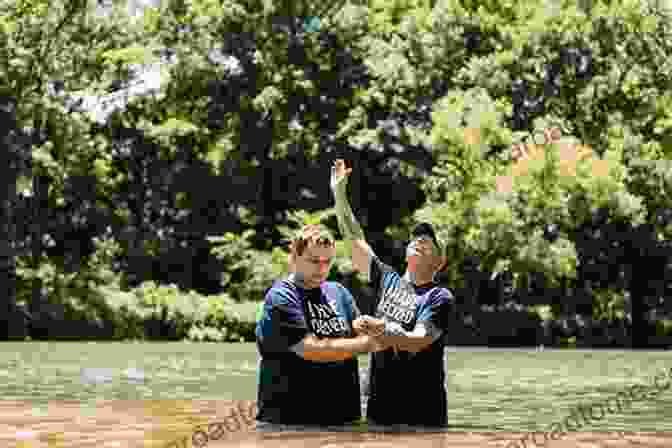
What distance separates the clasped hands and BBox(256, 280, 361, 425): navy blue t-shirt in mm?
312

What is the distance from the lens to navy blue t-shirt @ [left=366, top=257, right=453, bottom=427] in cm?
820

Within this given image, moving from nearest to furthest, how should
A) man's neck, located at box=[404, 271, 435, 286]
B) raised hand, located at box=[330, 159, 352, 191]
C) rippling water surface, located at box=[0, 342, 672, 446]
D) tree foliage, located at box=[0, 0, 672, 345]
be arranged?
man's neck, located at box=[404, 271, 435, 286]
raised hand, located at box=[330, 159, 352, 191]
rippling water surface, located at box=[0, 342, 672, 446]
tree foliage, located at box=[0, 0, 672, 345]

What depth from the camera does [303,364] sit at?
324 inches

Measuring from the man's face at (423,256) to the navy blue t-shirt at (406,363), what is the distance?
13 centimetres

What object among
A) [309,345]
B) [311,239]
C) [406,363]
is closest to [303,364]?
[309,345]

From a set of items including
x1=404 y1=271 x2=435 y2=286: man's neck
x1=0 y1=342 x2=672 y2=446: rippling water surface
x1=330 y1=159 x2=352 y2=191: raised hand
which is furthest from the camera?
x1=0 y1=342 x2=672 y2=446: rippling water surface

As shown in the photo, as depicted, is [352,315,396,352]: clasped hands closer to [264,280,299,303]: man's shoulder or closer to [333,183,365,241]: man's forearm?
[264,280,299,303]: man's shoulder

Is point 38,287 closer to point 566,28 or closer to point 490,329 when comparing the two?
point 490,329


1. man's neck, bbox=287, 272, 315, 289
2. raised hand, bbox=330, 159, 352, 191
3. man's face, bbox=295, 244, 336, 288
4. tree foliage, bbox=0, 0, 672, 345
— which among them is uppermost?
tree foliage, bbox=0, 0, 672, 345

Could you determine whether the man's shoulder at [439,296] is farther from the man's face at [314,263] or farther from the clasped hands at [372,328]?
the man's face at [314,263]

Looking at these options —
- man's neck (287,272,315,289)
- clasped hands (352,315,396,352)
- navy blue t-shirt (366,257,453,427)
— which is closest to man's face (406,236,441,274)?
navy blue t-shirt (366,257,453,427)

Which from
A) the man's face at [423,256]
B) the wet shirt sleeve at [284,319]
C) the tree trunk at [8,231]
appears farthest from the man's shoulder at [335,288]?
the tree trunk at [8,231]

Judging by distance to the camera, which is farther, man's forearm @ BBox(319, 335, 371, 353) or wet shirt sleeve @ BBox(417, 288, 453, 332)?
wet shirt sleeve @ BBox(417, 288, 453, 332)

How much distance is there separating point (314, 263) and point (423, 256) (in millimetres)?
730
